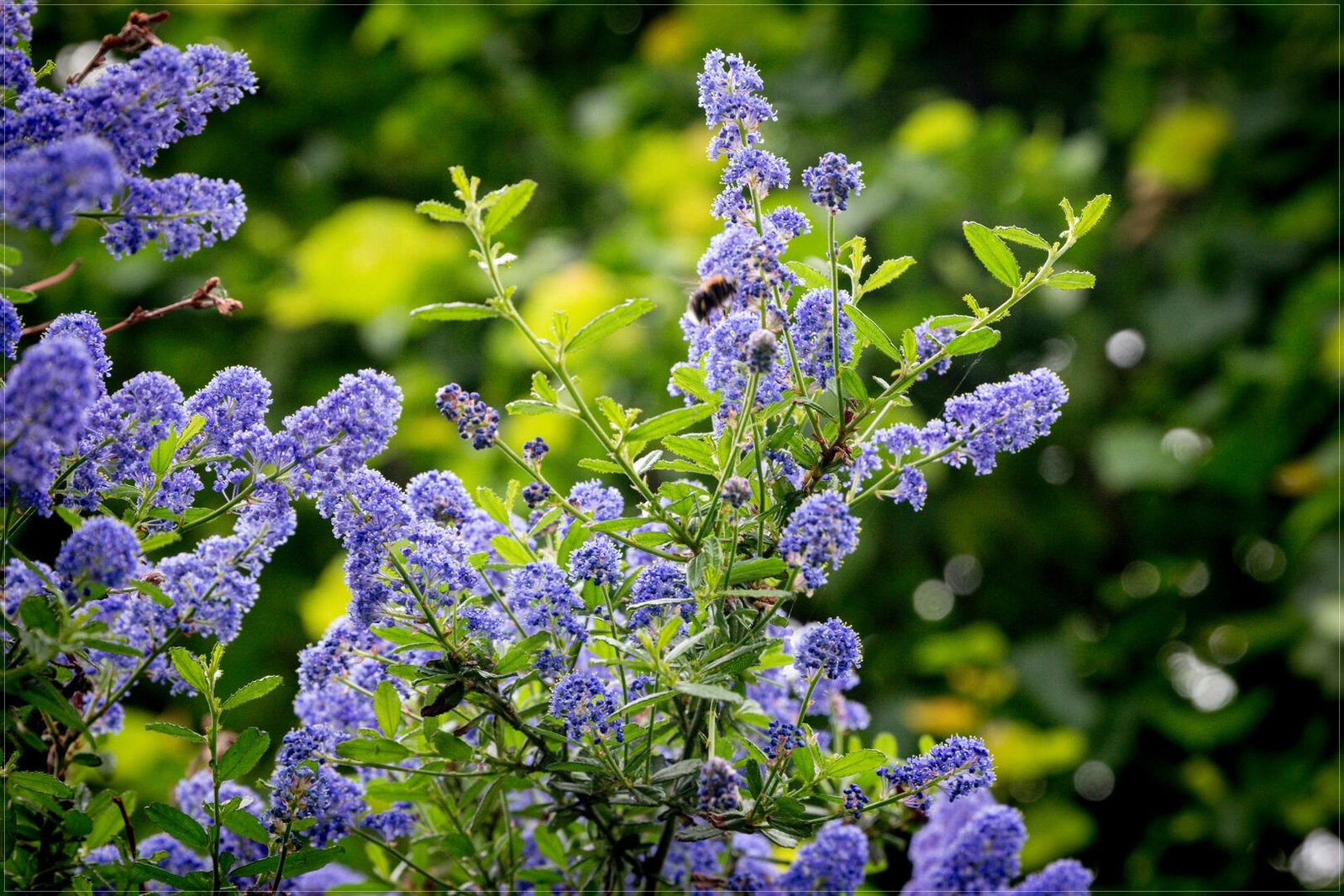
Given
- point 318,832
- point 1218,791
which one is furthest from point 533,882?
point 1218,791

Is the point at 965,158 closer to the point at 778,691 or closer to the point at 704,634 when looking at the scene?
the point at 778,691

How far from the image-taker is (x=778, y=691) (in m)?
1.32

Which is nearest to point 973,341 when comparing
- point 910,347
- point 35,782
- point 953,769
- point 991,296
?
point 910,347

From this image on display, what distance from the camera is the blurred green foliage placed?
4.42 meters

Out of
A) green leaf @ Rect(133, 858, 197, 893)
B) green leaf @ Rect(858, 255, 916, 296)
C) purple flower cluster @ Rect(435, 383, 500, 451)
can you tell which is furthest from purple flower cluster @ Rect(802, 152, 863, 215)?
green leaf @ Rect(133, 858, 197, 893)

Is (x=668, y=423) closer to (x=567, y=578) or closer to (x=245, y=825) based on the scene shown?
(x=567, y=578)

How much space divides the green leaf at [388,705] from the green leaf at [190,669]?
15 cm

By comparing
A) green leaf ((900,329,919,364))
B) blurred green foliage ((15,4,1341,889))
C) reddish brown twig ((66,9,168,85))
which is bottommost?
green leaf ((900,329,919,364))

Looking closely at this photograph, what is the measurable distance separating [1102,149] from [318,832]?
17.5ft

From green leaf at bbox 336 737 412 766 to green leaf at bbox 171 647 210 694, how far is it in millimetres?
133

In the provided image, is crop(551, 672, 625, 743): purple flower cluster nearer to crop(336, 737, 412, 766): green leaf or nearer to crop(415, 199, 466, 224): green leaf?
crop(336, 737, 412, 766): green leaf

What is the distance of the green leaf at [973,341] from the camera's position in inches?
39.5

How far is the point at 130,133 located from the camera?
89 centimetres

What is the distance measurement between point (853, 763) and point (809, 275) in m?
0.45
